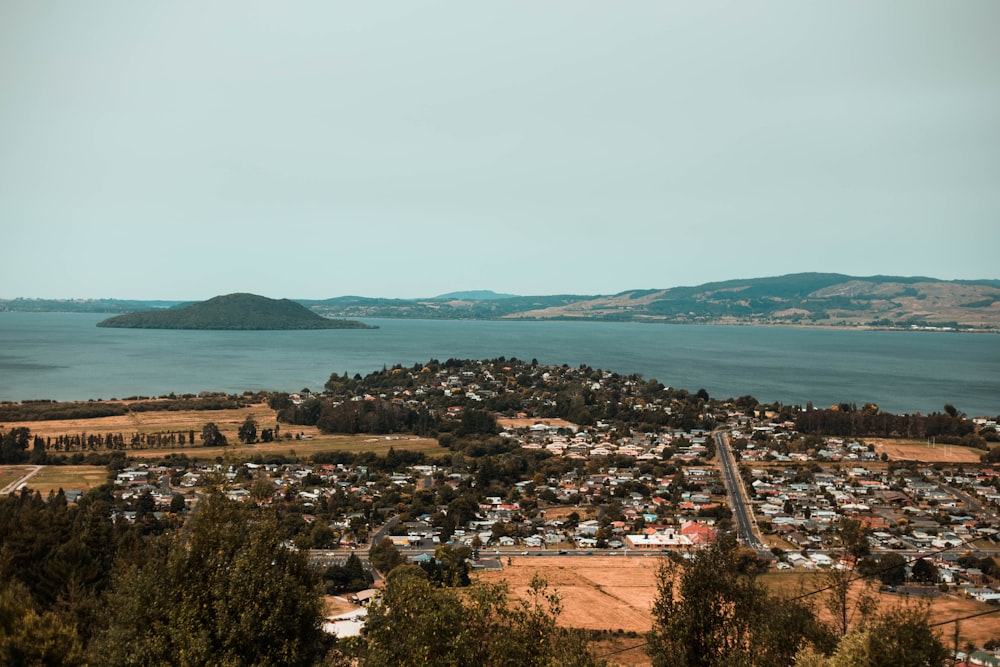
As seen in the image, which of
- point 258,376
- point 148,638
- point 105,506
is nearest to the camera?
point 148,638

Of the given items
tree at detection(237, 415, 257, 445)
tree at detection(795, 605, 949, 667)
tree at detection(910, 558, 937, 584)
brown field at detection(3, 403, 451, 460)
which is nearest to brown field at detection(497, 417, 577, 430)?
brown field at detection(3, 403, 451, 460)

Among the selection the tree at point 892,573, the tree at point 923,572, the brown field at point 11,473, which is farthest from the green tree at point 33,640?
the brown field at point 11,473

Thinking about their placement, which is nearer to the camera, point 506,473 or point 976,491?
point 976,491

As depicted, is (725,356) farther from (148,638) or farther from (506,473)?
(148,638)

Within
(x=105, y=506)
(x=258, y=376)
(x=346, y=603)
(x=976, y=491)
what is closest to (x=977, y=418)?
(x=976, y=491)

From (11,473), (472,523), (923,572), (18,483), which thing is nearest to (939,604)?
(923,572)

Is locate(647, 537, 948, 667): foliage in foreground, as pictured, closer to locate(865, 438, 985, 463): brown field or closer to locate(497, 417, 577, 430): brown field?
locate(865, 438, 985, 463): brown field

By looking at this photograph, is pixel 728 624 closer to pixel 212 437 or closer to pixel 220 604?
pixel 220 604
